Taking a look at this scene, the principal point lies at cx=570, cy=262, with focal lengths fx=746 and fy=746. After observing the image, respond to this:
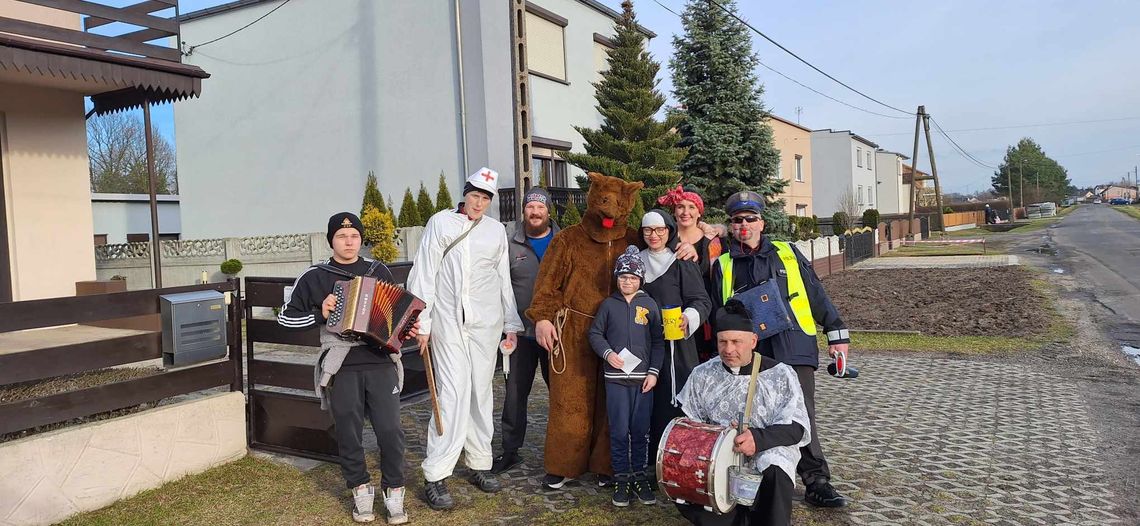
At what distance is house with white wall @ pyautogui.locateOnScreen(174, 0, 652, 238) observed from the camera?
1686cm

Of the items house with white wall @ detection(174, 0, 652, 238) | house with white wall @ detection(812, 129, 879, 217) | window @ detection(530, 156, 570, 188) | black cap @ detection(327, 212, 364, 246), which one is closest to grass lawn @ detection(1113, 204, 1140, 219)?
house with white wall @ detection(812, 129, 879, 217)

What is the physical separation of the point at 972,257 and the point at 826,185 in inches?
858

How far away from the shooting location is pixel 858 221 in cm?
3500

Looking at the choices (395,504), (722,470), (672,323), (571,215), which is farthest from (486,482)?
(571,215)

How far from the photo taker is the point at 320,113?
18766 millimetres

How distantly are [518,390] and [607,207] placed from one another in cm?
145

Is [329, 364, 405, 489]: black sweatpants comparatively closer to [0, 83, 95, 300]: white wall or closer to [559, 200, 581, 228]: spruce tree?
[0, 83, 95, 300]: white wall

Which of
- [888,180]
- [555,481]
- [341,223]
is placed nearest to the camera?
[341,223]

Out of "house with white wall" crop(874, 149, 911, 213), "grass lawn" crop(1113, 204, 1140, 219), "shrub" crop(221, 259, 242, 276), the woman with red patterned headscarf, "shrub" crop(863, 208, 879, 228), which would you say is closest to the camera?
the woman with red patterned headscarf

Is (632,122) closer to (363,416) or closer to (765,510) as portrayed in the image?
(363,416)

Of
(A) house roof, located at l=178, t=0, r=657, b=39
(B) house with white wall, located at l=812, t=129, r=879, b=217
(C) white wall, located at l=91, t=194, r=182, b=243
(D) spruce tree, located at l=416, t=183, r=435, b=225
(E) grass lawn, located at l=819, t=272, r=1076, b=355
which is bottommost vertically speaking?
(E) grass lawn, located at l=819, t=272, r=1076, b=355

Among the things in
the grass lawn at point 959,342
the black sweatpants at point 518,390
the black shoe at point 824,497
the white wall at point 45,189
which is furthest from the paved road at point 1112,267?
the white wall at point 45,189

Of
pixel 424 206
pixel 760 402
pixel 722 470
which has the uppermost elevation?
pixel 424 206

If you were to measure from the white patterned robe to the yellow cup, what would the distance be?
0.51 m
